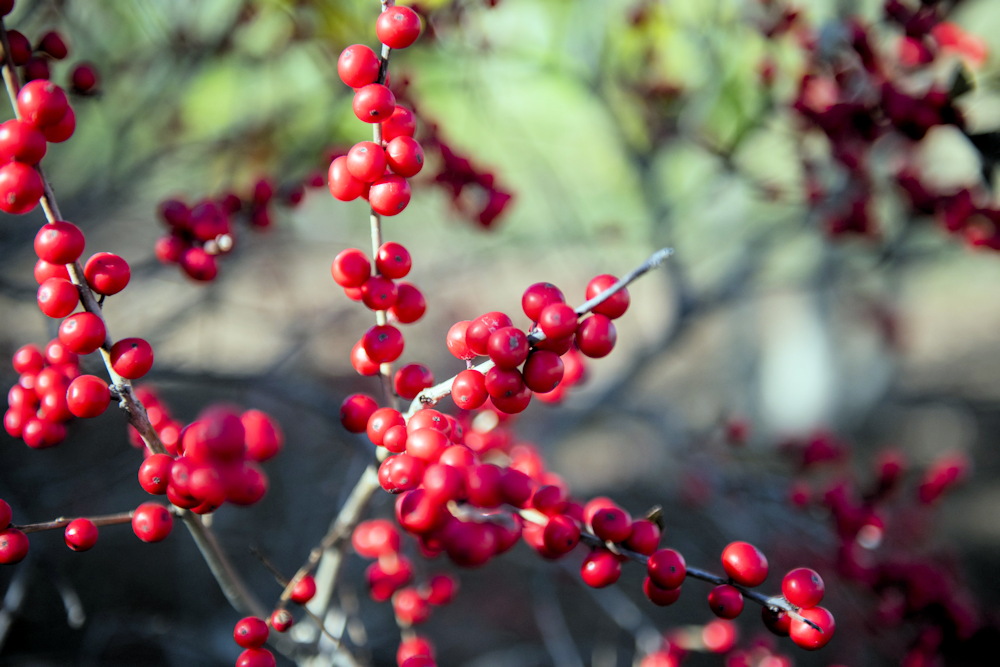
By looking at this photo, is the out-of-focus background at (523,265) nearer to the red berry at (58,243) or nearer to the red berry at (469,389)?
the red berry at (58,243)

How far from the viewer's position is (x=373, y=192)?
0.94 metres

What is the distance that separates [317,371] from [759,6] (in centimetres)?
335

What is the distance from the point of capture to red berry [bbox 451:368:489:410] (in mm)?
904

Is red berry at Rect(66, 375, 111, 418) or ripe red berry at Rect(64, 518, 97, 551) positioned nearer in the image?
red berry at Rect(66, 375, 111, 418)

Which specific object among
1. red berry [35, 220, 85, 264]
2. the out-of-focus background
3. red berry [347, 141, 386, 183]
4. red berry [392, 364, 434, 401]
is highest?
red berry [347, 141, 386, 183]

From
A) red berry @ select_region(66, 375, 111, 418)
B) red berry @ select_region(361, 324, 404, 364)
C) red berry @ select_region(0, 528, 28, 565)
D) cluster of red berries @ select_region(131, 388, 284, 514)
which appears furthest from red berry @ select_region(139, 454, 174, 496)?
red berry @ select_region(361, 324, 404, 364)

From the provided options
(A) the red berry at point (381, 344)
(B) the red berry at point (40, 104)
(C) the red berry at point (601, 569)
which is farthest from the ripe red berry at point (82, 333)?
(C) the red berry at point (601, 569)

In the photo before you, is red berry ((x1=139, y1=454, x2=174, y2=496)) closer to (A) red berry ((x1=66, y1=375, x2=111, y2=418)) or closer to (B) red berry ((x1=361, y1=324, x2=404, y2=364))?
(A) red berry ((x1=66, y1=375, x2=111, y2=418))

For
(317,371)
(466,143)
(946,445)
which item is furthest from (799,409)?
(317,371)

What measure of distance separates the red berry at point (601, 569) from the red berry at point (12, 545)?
85cm

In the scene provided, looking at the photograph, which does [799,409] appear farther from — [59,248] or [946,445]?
[59,248]

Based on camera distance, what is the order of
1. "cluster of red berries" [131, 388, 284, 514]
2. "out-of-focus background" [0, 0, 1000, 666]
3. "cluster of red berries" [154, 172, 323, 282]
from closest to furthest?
"cluster of red berries" [131, 388, 284, 514] < "cluster of red berries" [154, 172, 323, 282] < "out-of-focus background" [0, 0, 1000, 666]

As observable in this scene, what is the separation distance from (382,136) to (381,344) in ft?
1.05

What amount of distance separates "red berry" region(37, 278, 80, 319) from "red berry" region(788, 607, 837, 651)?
1170 millimetres
